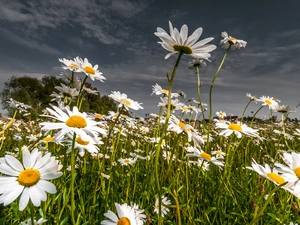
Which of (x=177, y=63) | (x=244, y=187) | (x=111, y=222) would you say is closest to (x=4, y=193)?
(x=111, y=222)

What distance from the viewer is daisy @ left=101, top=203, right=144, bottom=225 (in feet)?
3.92

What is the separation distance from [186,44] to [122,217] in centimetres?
88

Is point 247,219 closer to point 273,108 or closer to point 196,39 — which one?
point 196,39

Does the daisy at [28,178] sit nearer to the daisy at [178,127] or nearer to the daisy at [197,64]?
the daisy at [178,127]

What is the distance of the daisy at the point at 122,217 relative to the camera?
47.0 inches

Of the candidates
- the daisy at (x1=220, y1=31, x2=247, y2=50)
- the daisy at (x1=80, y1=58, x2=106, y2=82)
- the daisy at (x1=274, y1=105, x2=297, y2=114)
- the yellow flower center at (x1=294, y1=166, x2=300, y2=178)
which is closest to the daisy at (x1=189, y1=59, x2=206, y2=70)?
the daisy at (x1=220, y1=31, x2=247, y2=50)

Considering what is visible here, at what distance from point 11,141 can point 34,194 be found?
15.5ft

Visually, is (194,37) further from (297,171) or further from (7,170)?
(7,170)

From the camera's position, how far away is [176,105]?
223 cm

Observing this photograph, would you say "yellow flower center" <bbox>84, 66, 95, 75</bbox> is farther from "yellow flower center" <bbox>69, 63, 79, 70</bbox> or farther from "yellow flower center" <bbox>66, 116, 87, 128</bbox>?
"yellow flower center" <bbox>66, 116, 87, 128</bbox>

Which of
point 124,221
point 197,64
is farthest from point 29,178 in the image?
point 197,64

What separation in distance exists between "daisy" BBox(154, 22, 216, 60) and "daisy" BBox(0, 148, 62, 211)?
67 cm

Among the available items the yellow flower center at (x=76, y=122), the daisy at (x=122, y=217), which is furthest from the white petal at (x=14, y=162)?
the daisy at (x=122, y=217)

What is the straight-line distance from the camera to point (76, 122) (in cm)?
113
